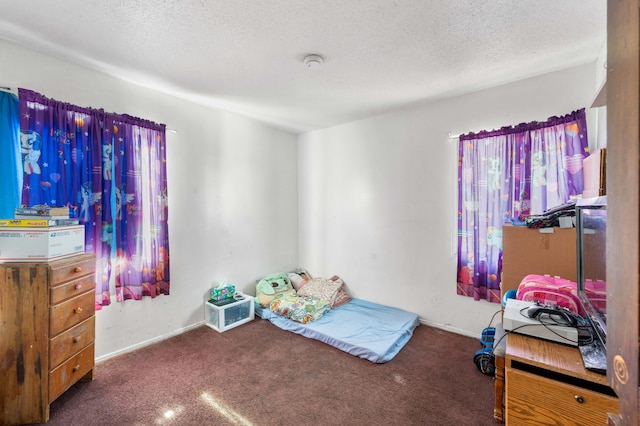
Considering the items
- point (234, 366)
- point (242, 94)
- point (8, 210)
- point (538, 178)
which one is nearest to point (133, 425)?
point (234, 366)

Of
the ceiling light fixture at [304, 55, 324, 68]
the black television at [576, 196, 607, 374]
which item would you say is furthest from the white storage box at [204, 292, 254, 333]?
the black television at [576, 196, 607, 374]

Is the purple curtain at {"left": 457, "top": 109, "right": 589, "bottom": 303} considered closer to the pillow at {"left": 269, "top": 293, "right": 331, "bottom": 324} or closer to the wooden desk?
the wooden desk

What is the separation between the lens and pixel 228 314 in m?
2.99

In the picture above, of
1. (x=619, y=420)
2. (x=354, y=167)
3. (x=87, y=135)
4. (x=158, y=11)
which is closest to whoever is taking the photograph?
(x=619, y=420)

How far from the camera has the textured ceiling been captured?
157 centimetres

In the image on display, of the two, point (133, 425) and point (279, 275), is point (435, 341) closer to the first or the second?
point (279, 275)

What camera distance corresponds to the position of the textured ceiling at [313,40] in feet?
5.16

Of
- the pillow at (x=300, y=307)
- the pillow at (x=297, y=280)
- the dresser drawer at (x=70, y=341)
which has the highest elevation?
the dresser drawer at (x=70, y=341)

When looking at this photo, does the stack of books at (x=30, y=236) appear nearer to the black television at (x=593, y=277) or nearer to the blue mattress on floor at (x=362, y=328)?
the blue mattress on floor at (x=362, y=328)

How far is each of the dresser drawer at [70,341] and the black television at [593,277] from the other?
2.79 meters

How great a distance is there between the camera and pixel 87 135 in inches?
86.3

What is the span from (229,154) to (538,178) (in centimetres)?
316

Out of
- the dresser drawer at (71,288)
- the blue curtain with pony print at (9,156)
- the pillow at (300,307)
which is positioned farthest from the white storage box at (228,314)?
the blue curtain with pony print at (9,156)

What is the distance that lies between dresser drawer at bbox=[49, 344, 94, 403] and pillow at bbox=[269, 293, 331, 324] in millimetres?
1672
